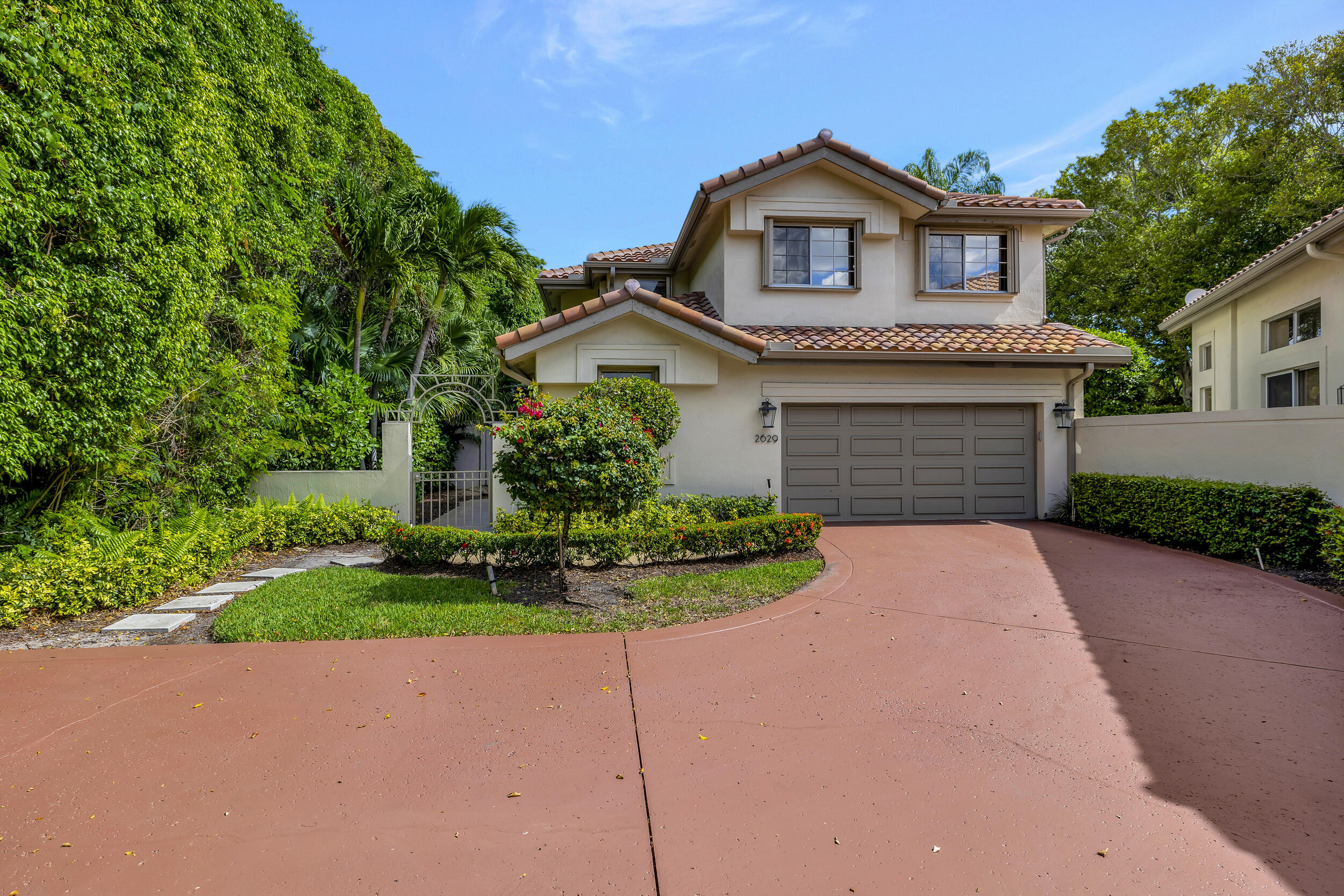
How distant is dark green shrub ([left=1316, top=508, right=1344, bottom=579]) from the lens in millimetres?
6953

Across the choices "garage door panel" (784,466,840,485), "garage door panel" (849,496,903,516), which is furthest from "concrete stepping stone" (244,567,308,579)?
"garage door panel" (849,496,903,516)

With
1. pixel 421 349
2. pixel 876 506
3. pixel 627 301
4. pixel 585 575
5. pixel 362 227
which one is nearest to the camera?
pixel 585 575

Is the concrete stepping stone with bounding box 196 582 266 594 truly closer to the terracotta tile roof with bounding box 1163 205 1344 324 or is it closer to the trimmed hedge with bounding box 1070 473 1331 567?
the trimmed hedge with bounding box 1070 473 1331 567

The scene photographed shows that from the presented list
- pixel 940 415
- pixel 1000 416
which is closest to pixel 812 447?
pixel 940 415

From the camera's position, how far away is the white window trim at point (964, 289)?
13117mm

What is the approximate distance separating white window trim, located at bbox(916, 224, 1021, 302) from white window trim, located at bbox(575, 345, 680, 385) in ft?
19.0

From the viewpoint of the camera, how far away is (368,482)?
37.6 ft

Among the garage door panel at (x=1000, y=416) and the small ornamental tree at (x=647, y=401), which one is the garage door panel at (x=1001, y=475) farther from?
the small ornamental tree at (x=647, y=401)

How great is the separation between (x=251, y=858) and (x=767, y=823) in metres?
2.33

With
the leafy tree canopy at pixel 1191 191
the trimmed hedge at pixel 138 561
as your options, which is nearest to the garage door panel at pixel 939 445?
the trimmed hedge at pixel 138 561

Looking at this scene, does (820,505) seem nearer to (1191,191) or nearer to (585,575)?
(585,575)

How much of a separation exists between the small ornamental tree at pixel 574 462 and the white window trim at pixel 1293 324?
47.9 ft

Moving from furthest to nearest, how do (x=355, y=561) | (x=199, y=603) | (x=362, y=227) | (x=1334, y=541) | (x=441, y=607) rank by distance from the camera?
(x=362, y=227), (x=355, y=561), (x=1334, y=541), (x=199, y=603), (x=441, y=607)

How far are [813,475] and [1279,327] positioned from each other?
1176 centimetres
